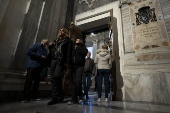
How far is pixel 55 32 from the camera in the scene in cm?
473

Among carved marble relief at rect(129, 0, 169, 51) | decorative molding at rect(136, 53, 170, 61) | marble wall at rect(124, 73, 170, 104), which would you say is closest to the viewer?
marble wall at rect(124, 73, 170, 104)

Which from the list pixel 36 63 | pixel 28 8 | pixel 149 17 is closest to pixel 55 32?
pixel 28 8

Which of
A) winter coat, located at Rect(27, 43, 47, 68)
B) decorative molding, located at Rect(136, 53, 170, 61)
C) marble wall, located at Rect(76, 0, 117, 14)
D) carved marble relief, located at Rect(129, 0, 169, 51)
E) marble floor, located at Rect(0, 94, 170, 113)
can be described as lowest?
marble floor, located at Rect(0, 94, 170, 113)

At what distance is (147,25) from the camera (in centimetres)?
407

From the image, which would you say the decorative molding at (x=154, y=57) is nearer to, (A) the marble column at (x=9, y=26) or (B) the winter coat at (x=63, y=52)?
(B) the winter coat at (x=63, y=52)

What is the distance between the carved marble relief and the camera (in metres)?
3.73

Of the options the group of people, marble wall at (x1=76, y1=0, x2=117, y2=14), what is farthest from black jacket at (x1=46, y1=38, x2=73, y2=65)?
marble wall at (x1=76, y1=0, x2=117, y2=14)

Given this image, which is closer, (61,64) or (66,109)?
(66,109)

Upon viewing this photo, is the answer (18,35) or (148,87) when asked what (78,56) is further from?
(148,87)

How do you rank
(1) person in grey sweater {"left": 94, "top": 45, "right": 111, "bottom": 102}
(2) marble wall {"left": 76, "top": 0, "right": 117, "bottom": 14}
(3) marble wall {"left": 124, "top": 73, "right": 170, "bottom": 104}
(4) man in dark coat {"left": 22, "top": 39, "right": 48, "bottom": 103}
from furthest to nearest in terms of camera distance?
(2) marble wall {"left": 76, "top": 0, "right": 117, "bottom": 14} < (3) marble wall {"left": 124, "top": 73, "right": 170, "bottom": 104} < (1) person in grey sweater {"left": 94, "top": 45, "right": 111, "bottom": 102} < (4) man in dark coat {"left": 22, "top": 39, "right": 48, "bottom": 103}

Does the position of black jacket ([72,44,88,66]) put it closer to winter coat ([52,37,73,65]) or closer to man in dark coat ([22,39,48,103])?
winter coat ([52,37,73,65])

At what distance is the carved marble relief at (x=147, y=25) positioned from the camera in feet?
12.2

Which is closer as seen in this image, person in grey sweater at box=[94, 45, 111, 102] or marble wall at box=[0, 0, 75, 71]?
marble wall at box=[0, 0, 75, 71]

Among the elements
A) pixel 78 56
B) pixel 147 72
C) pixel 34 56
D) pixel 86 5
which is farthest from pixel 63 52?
pixel 86 5
